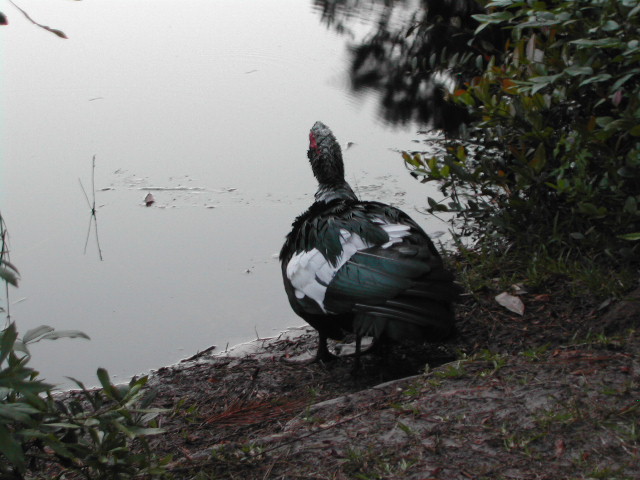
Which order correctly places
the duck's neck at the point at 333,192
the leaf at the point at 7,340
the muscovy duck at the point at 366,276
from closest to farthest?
the leaf at the point at 7,340 → the muscovy duck at the point at 366,276 → the duck's neck at the point at 333,192

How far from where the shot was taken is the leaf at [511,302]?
3.64 metres

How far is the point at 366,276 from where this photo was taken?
3.28 metres

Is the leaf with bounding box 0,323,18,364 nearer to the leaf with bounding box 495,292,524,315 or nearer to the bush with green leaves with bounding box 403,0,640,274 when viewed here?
→ the bush with green leaves with bounding box 403,0,640,274

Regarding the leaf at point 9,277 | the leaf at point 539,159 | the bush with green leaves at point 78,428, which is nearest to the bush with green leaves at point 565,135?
the leaf at point 539,159

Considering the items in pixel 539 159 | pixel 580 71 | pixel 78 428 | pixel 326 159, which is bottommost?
pixel 78 428

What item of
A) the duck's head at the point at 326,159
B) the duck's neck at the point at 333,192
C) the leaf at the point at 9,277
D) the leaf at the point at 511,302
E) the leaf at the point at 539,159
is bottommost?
the leaf at the point at 511,302

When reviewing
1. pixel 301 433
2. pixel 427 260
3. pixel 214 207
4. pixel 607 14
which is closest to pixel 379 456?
pixel 301 433

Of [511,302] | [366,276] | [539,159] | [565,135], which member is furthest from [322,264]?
[565,135]

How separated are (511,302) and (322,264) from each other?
99cm

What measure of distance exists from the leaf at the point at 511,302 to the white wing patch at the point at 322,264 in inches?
25.3

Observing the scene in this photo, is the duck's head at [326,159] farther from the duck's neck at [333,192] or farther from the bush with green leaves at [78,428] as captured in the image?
the bush with green leaves at [78,428]

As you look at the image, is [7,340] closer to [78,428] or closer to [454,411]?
[78,428]

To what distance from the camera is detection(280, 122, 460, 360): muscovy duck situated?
3168mm

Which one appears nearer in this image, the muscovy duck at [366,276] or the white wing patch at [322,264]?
the muscovy duck at [366,276]
